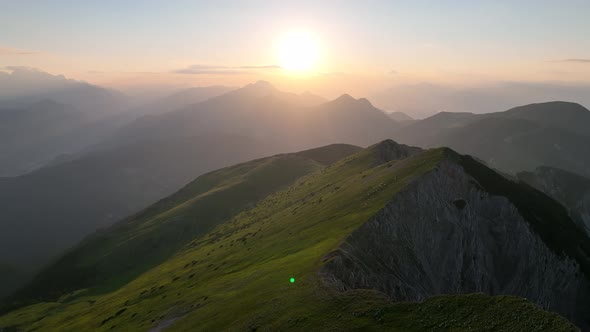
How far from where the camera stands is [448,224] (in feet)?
230

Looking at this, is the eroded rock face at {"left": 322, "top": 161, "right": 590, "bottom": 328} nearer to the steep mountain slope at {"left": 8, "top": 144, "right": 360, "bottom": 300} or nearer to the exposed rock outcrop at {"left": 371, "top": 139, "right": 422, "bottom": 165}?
the exposed rock outcrop at {"left": 371, "top": 139, "right": 422, "bottom": 165}

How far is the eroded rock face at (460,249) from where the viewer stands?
5778cm

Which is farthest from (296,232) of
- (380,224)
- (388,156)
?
(388,156)

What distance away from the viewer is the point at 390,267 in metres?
55.8

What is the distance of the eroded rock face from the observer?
57.8 metres

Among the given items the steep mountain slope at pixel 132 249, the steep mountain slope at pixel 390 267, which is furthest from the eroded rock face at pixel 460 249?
the steep mountain slope at pixel 132 249

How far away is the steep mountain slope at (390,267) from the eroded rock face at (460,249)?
0.67 ft

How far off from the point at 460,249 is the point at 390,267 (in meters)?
21.5

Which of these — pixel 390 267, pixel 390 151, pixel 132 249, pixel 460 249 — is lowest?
pixel 132 249

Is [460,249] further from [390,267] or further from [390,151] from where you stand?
[390,151]

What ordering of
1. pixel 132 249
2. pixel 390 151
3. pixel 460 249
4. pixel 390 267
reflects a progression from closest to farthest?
1. pixel 390 267
2. pixel 460 249
3. pixel 390 151
4. pixel 132 249

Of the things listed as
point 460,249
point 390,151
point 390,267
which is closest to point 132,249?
point 390,151

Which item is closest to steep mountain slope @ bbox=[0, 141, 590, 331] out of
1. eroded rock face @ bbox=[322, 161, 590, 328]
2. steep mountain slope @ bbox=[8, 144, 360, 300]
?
eroded rock face @ bbox=[322, 161, 590, 328]

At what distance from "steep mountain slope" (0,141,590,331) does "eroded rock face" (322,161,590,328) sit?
0.20 metres
